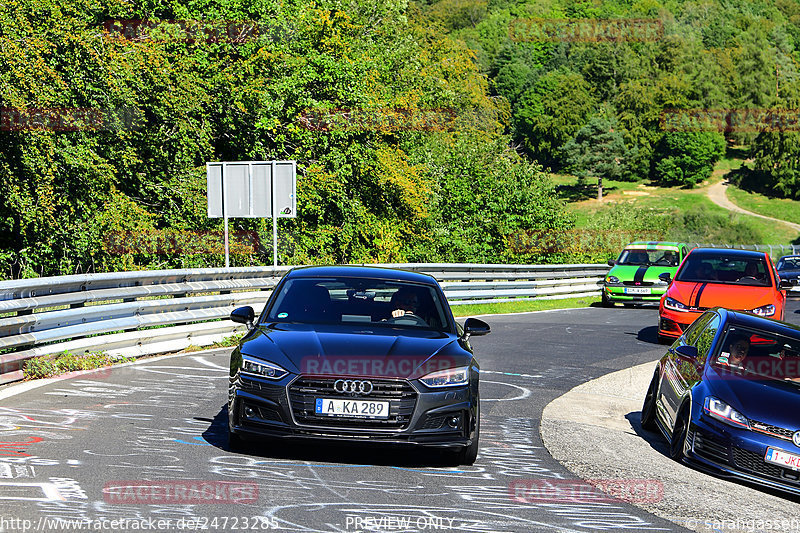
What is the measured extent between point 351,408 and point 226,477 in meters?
0.97

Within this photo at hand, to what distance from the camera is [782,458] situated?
7277 millimetres

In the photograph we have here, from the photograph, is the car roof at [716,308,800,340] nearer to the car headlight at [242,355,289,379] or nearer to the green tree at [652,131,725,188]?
the car headlight at [242,355,289,379]

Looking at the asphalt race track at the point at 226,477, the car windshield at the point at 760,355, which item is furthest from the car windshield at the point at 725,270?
the car windshield at the point at 760,355

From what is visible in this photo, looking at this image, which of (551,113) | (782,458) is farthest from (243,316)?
(551,113)

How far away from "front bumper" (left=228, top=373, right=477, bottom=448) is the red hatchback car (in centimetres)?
999

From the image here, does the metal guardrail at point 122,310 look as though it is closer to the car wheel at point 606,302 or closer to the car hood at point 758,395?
the car hood at point 758,395

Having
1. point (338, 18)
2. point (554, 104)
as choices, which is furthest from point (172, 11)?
point (554, 104)

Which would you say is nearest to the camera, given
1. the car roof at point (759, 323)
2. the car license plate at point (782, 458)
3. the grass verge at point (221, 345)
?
the car license plate at point (782, 458)

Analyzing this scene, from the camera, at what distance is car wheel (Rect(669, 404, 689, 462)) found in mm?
7961

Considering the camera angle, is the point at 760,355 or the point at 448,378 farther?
the point at 760,355

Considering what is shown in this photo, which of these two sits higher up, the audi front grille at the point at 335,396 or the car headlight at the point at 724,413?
the audi front grille at the point at 335,396

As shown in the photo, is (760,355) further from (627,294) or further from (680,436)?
(627,294)

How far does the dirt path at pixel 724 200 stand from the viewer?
113 m

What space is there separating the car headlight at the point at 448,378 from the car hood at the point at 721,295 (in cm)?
1015
